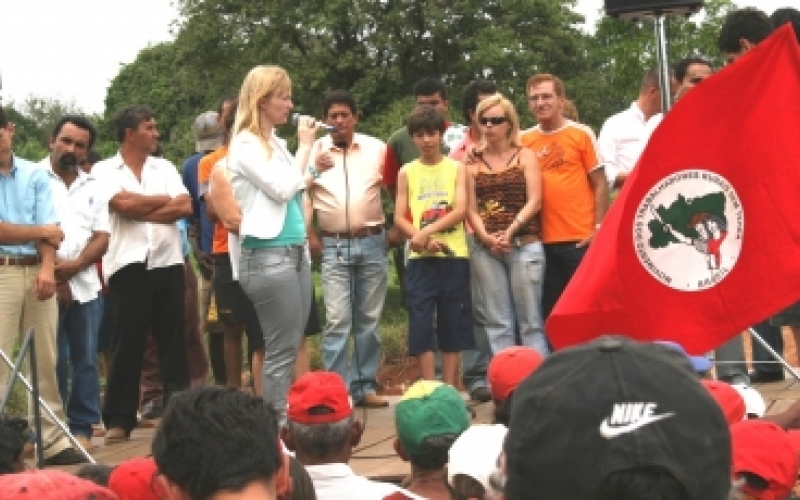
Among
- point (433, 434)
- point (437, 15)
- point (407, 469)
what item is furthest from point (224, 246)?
point (437, 15)

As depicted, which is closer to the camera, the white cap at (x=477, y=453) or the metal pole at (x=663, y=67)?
the white cap at (x=477, y=453)

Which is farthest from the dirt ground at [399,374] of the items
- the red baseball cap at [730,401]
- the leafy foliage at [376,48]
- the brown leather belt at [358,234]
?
the leafy foliage at [376,48]

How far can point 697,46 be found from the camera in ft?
181

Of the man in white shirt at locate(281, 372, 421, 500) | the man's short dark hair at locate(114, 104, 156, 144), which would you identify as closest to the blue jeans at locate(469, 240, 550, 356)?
the man's short dark hair at locate(114, 104, 156, 144)

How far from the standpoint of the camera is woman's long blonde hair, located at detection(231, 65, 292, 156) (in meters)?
8.76

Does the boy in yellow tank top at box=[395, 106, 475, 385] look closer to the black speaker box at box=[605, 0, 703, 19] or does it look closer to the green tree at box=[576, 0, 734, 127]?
the black speaker box at box=[605, 0, 703, 19]

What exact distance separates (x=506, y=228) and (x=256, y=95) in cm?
214

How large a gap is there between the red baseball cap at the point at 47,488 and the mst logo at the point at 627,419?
1654mm

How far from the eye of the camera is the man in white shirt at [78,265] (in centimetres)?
979

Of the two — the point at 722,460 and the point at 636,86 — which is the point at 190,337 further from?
the point at 636,86

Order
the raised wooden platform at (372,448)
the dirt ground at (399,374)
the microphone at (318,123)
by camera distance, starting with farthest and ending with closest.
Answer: the dirt ground at (399,374) → the microphone at (318,123) → the raised wooden platform at (372,448)

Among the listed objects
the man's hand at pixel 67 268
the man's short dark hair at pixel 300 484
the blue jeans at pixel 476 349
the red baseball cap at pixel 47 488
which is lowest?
the blue jeans at pixel 476 349

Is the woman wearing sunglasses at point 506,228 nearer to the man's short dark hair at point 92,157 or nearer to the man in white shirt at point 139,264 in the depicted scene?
the man in white shirt at point 139,264

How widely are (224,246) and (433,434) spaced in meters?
4.86
